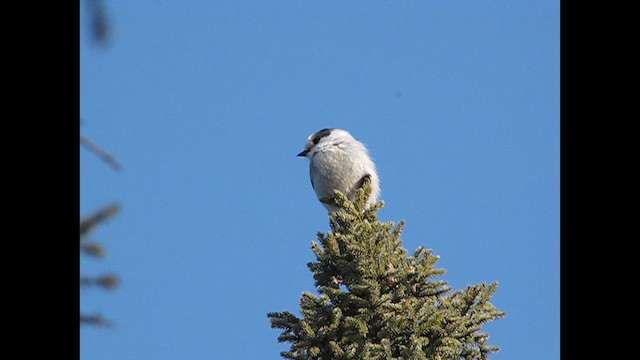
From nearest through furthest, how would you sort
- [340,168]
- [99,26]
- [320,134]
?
[99,26]
[340,168]
[320,134]

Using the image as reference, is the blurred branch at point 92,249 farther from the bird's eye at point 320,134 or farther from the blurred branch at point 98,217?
the bird's eye at point 320,134

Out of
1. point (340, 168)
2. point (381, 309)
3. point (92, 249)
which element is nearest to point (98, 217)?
point (92, 249)

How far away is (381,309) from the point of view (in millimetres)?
3918

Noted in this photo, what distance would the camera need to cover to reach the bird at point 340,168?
26.2 feet

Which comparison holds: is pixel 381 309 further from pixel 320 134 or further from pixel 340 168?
pixel 320 134

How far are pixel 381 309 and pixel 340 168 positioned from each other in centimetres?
422

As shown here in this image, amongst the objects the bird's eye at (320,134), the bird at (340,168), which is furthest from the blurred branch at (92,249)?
the bird's eye at (320,134)

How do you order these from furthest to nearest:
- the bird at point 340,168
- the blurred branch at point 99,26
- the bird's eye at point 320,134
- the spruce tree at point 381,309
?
1. the bird's eye at point 320,134
2. the bird at point 340,168
3. the spruce tree at point 381,309
4. the blurred branch at point 99,26

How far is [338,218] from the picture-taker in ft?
14.9

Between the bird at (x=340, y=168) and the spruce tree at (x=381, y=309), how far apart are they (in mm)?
3599
